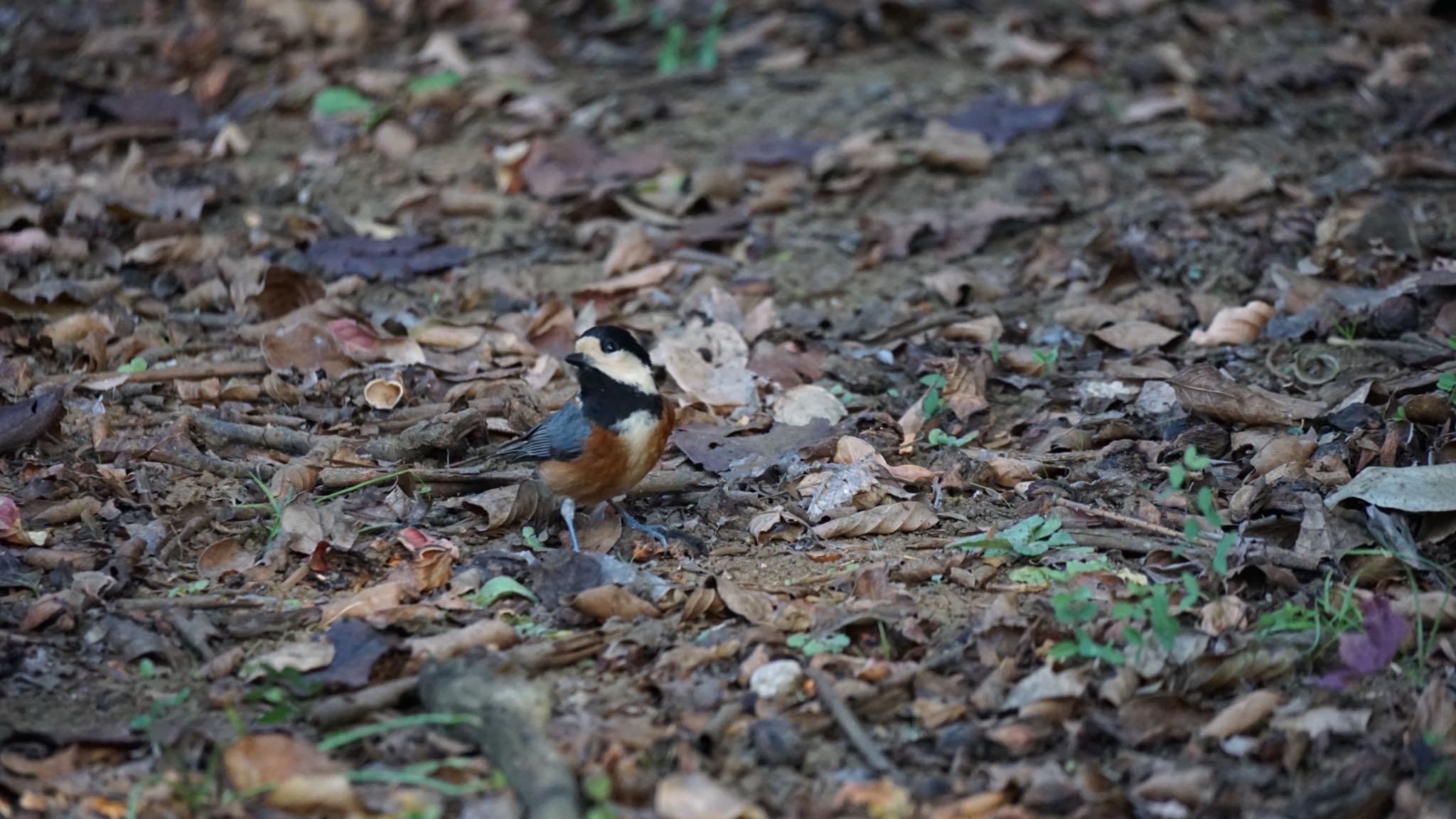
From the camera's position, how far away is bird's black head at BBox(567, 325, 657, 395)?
4.50 metres

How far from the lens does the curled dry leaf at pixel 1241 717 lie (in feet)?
10.5

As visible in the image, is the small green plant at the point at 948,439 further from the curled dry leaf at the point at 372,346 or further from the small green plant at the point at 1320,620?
the curled dry leaf at the point at 372,346

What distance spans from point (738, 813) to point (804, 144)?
472 centimetres

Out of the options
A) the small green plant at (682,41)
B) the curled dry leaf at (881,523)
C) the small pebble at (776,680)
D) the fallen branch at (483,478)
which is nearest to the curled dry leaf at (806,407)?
the fallen branch at (483,478)

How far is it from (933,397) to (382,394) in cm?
198

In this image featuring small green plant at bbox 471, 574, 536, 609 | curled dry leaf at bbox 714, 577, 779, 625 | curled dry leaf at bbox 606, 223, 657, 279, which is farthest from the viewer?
curled dry leaf at bbox 606, 223, 657, 279

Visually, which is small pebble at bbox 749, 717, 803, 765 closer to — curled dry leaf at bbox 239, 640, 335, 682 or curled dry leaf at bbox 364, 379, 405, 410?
curled dry leaf at bbox 239, 640, 335, 682

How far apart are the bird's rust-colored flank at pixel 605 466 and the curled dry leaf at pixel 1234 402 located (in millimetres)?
1739

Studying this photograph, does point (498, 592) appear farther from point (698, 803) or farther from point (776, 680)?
point (698, 803)

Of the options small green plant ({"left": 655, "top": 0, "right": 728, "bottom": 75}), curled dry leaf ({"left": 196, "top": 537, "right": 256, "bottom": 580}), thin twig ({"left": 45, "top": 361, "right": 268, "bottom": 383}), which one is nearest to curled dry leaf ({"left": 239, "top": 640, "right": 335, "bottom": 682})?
curled dry leaf ({"left": 196, "top": 537, "right": 256, "bottom": 580})

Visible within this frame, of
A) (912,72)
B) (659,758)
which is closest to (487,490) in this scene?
(659,758)

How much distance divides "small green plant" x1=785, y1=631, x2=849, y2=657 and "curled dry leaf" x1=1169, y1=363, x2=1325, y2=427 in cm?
177

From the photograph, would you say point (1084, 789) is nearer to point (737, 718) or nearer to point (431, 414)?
point (737, 718)

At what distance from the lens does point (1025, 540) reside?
404 cm
